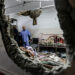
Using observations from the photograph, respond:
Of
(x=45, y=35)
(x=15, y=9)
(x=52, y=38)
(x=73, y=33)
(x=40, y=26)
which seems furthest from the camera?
(x=40, y=26)

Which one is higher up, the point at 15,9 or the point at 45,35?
the point at 15,9

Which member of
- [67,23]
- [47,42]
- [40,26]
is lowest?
[47,42]

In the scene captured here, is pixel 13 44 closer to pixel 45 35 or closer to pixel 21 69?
pixel 21 69

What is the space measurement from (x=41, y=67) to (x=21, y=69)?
76 millimetres

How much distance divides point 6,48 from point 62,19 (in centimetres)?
21

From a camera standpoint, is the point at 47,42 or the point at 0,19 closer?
→ the point at 0,19

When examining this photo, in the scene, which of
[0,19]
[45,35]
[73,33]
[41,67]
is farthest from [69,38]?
[45,35]

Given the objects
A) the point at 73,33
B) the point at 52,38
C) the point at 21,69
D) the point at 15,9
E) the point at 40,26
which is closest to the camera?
the point at 73,33

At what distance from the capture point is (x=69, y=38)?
30cm

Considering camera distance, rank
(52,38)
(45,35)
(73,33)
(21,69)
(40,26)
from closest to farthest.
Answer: (73,33)
(21,69)
(52,38)
(45,35)
(40,26)

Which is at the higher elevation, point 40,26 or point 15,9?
point 15,9

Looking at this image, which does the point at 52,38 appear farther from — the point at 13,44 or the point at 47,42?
the point at 13,44

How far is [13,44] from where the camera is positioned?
409 mm

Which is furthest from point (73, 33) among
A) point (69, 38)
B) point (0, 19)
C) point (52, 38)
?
point (52, 38)
